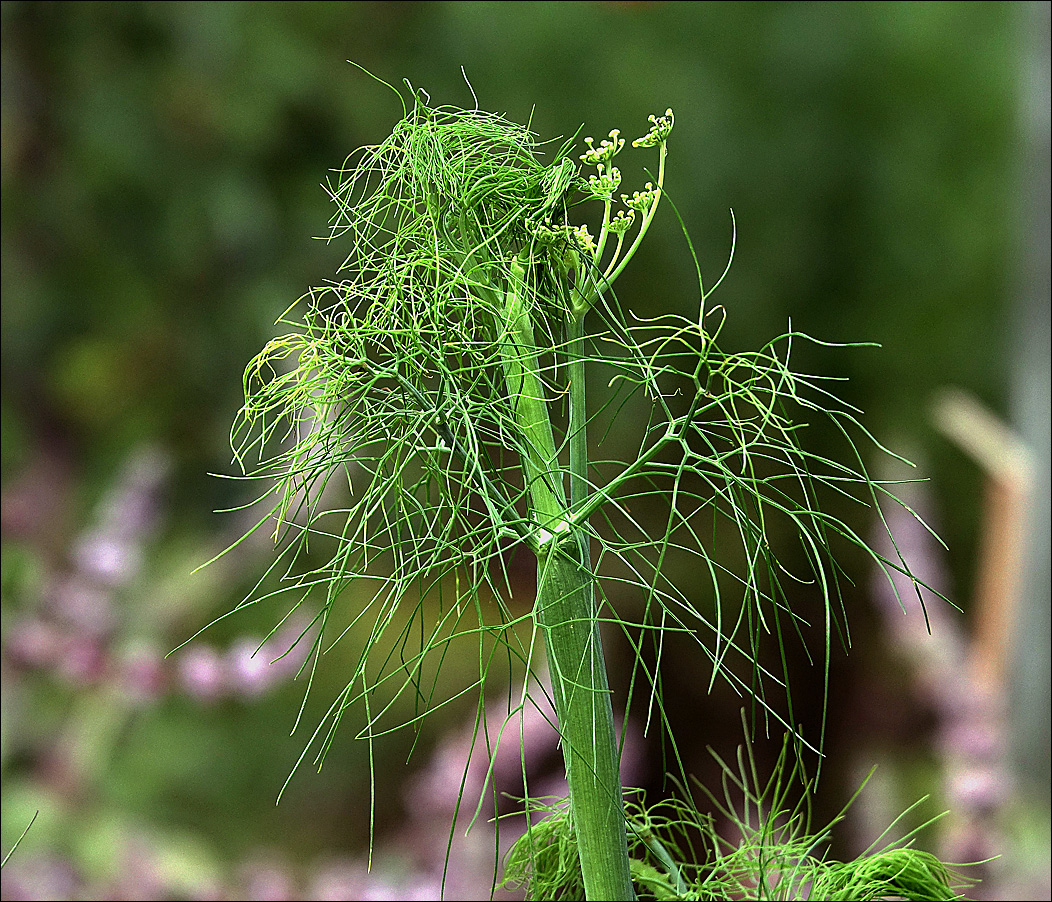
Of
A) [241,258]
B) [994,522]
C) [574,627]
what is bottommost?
[574,627]

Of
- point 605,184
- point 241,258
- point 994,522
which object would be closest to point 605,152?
point 605,184

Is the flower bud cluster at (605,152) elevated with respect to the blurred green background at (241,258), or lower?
lower

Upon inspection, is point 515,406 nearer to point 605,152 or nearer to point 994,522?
point 605,152

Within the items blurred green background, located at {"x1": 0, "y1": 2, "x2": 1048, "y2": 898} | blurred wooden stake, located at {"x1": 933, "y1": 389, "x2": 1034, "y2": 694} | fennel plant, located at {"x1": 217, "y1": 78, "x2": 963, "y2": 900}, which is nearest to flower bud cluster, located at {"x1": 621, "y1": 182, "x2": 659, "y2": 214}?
fennel plant, located at {"x1": 217, "y1": 78, "x2": 963, "y2": 900}

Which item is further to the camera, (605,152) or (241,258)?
(241,258)

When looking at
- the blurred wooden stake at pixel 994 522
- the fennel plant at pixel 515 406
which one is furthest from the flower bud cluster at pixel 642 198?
the blurred wooden stake at pixel 994 522

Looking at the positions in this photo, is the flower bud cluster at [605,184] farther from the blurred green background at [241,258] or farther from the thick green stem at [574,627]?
the blurred green background at [241,258]

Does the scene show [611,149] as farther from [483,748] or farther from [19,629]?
[19,629]
